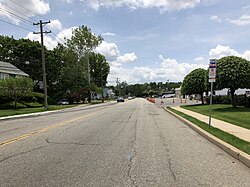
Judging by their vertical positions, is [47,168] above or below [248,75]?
below

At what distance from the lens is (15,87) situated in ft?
130

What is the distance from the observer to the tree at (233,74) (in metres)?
24.2

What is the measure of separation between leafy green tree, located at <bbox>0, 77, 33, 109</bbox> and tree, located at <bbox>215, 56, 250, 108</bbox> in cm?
2636

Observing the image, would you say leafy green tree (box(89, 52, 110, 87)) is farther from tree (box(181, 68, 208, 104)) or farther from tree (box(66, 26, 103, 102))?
tree (box(181, 68, 208, 104))

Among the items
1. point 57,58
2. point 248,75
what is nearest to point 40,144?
point 248,75

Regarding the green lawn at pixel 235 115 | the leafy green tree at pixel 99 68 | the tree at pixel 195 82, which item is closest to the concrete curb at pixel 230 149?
the green lawn at pixel 235 115

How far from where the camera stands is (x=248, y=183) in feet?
18.7

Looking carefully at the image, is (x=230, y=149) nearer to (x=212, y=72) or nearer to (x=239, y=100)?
(x=212, y=72)

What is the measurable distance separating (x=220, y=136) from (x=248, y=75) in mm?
15551

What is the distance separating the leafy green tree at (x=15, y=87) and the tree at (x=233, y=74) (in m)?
26.4

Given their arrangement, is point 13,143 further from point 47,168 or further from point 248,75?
point 248,75

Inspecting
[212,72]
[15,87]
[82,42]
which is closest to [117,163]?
[212,72]

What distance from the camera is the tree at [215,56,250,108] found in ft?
79.5

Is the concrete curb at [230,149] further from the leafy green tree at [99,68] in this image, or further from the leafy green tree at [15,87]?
the leafy green tree at [99,68]
